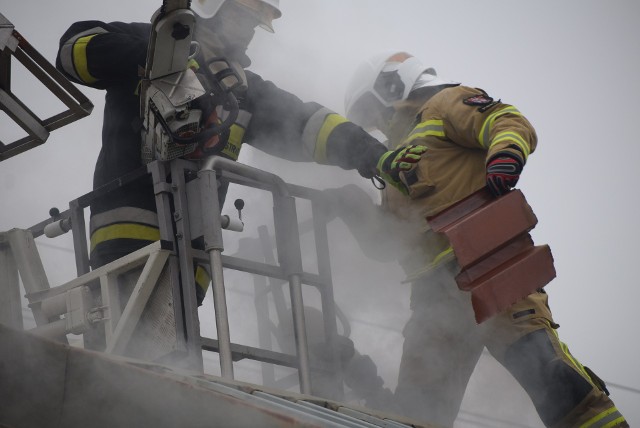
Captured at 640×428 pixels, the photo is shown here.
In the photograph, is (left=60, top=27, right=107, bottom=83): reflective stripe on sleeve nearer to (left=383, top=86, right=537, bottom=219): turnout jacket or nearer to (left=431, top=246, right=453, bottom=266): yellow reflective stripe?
(left=383, top=86, right=537, bottom=219): turnout jacket

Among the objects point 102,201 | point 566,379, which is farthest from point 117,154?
point 566,379

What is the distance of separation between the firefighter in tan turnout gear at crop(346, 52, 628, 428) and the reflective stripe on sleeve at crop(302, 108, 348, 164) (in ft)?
1.14

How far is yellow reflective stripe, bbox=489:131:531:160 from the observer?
3.84 meters

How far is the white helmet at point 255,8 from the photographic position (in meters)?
4.31

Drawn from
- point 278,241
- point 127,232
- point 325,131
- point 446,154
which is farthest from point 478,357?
point 127,232

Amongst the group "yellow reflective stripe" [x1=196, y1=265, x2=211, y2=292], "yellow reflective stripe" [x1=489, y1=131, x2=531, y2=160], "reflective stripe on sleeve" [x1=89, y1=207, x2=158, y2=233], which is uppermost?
"yellow reflective stripe" [x1=489, y1=131, x2=531, y2=160]

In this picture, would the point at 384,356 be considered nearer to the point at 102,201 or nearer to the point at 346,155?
the point at 346,155

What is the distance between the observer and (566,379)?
3.74 meters

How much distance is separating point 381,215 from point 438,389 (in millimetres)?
942

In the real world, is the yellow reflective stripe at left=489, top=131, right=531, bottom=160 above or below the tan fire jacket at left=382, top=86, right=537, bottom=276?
below

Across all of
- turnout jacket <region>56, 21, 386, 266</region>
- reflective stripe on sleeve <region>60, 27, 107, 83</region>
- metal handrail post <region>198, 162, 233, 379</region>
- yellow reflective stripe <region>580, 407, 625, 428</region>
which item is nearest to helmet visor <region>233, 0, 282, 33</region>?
turnout jacket <region>56, 21, 386, 266</region>

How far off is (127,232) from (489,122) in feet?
5.27

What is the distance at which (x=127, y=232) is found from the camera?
404cm

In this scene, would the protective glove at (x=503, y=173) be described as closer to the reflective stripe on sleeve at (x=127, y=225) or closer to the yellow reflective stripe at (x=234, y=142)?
the yellow reflective stripe at (x=234, y=142)
